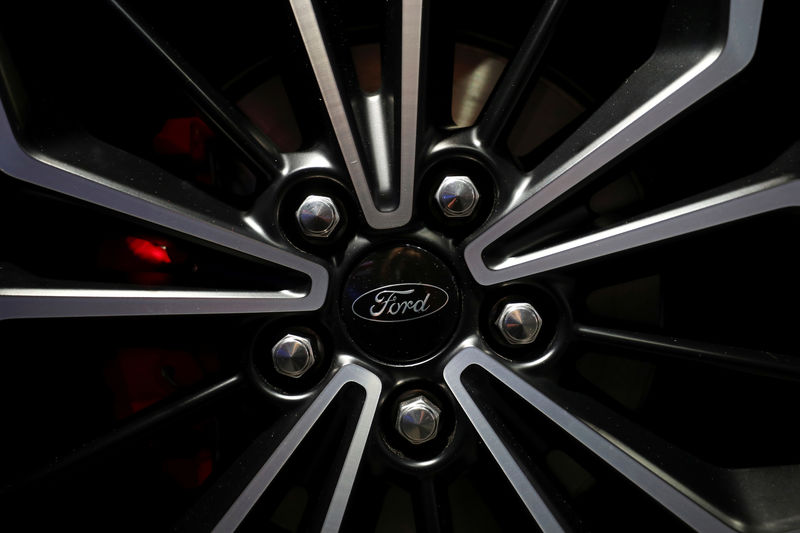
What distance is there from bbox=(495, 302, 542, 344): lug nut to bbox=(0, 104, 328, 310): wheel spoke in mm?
187

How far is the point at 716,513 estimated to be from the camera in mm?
705

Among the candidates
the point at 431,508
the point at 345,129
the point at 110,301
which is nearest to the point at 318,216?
the point at 345,129

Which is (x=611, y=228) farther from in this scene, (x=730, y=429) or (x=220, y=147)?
(x=220, y=147)

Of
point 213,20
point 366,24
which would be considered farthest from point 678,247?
point 213,20

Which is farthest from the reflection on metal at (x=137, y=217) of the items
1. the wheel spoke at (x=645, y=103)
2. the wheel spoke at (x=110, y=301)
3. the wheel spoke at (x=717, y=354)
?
the wheel spoke at (x=717, y=354)

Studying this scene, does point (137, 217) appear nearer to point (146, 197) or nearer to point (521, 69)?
point (146, 197)

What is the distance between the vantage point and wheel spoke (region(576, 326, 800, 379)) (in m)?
0.71

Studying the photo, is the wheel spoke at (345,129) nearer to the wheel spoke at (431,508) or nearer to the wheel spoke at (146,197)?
the wheel spoke at (146,197)

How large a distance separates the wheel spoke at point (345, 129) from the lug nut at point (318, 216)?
4cm

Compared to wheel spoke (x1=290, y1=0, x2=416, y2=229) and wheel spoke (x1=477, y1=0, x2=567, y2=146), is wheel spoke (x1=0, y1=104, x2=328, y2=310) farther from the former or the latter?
wheel spoke (x1=477, y1=0, x2=567, y2=146)

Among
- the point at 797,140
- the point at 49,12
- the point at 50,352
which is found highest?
the point at 797,140

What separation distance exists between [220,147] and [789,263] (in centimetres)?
65

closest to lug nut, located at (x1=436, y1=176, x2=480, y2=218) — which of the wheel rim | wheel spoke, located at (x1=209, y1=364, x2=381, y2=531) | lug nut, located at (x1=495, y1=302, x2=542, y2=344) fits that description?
the wheel rim

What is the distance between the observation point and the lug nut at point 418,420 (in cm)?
75
